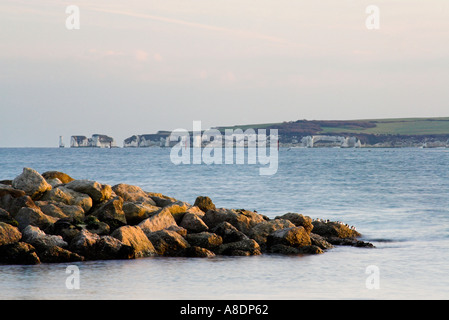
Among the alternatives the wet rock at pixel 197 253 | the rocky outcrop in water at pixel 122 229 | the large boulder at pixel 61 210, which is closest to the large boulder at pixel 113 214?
the rocky outcrop in water at pixel 122 229

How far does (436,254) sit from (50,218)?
457 inches

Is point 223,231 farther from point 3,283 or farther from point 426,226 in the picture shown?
point 426,226

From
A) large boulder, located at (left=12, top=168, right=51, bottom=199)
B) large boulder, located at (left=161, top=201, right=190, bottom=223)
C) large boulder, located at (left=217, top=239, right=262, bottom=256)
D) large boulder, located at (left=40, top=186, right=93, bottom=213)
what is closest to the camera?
large boulder, located at (left=217, top=239, right=262, bottom=256)

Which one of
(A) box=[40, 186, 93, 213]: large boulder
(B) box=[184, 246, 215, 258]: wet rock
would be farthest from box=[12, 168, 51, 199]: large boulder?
(B) box=[184, 246, 215, 258]: wet rock

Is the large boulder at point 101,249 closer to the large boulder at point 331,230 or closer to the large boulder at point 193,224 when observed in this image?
the large boulder at point 193,224

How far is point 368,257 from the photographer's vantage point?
20.2 metres

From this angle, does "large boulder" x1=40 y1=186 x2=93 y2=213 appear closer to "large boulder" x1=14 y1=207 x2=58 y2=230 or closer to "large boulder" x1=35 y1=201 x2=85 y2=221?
"large boulder" x1=35 y1=201 x2=85 y2=221

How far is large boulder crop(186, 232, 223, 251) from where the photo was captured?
806 inches

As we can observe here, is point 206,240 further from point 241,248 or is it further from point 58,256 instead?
point 58,256

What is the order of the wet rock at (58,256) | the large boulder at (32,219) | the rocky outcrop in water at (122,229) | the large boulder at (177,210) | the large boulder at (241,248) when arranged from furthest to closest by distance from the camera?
the large boulder at (177,210)
the large boulder at (32,219)
the large boulder at (241,248)
the rocky outcrop in water at (122,229)
the wet rock at (58,256)

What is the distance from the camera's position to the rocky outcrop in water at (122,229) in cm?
1895

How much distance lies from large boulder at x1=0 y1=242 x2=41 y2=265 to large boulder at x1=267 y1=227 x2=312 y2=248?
702cm
